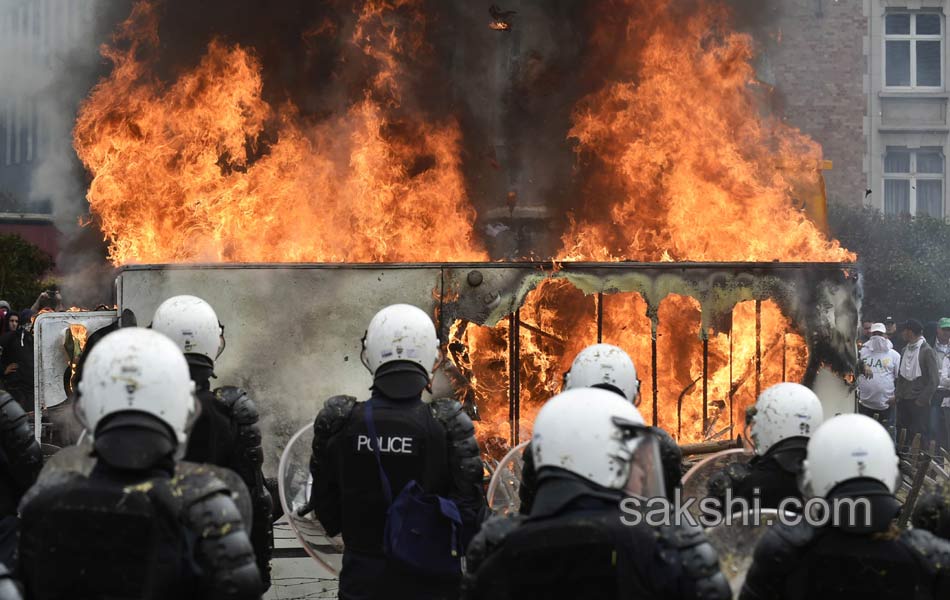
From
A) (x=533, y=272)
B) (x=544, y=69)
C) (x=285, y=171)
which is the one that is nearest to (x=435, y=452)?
(x=533, y=272)

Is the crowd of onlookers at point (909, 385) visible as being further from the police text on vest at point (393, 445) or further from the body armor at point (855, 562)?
the body armor at point (855, 562)

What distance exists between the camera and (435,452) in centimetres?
467

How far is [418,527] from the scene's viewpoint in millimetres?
4590

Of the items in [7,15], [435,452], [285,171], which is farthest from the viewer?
[7,15]

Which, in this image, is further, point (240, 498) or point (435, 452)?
point (435, 452)

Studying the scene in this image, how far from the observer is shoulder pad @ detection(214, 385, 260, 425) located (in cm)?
523

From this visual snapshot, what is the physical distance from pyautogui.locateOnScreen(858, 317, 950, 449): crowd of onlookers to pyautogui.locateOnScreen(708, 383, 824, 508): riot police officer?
370 inches

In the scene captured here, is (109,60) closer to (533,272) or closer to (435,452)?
(533,272)

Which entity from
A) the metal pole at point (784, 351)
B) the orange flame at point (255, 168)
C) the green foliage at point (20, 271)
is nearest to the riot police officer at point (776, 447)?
the metal pole at point (784, 351)

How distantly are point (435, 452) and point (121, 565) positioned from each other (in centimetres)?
184

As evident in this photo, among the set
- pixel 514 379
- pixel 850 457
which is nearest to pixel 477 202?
pixel 514 379

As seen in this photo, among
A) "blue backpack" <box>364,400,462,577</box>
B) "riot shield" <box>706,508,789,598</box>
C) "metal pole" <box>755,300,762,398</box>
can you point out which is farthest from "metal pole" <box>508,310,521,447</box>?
"riot shield" <box>706,508,789,598</box>

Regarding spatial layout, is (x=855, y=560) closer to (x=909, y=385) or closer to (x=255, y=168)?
(x=255, y=168)

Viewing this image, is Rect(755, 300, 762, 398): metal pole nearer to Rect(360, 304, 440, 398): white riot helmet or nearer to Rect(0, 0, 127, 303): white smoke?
Rect(360, 304, 440, 398): white riot helmet
